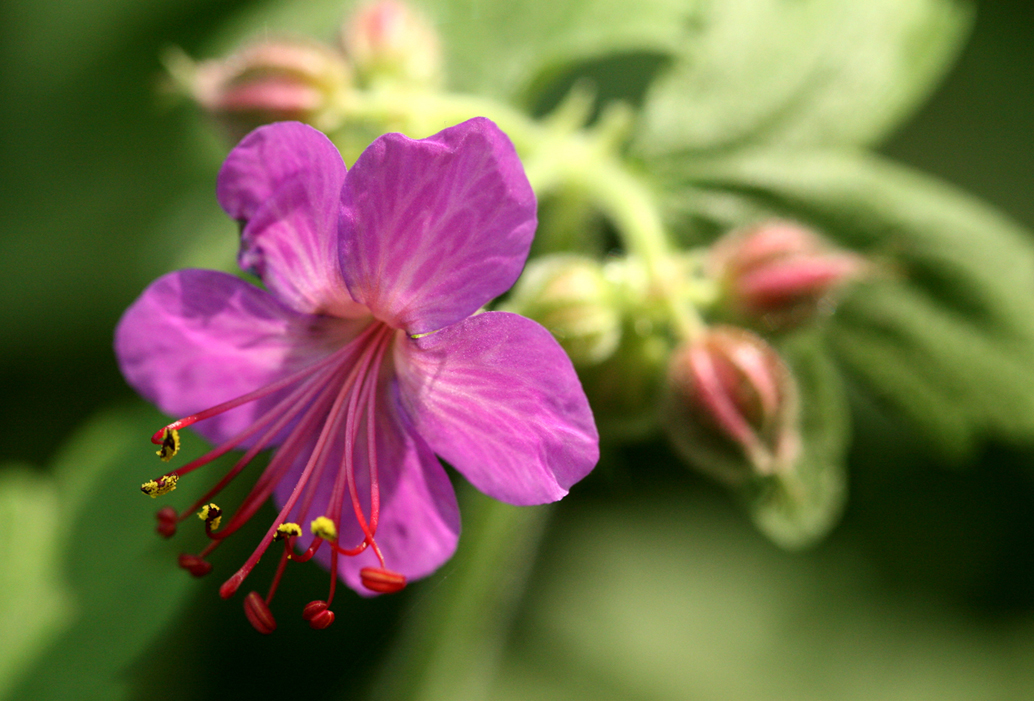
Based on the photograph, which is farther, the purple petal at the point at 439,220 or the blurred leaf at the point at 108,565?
the blurred leaf at the point at 108,565

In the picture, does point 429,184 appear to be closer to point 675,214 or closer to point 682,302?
point 682,302

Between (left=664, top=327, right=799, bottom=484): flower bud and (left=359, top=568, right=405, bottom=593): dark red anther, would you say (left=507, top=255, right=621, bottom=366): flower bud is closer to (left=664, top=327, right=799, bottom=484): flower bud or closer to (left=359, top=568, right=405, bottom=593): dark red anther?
(left=664, top=327, right=799, bottom=484): flower bud

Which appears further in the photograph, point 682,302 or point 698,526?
point 698,526

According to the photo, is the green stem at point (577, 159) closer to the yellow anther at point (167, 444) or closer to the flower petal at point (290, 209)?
the flower petal at point (290, 209)

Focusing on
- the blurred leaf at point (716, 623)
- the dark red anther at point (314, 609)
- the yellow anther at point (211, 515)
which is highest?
the yellow anther at point (211, 515)

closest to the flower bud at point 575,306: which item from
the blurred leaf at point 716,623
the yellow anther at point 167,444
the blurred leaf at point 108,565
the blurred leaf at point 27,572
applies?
the yellow anther at point 167,444

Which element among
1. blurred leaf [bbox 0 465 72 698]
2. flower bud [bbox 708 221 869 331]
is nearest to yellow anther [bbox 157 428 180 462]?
blurred leaf [bbox 0 465 72 698]

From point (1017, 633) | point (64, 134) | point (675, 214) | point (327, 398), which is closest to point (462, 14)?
point (675, 214)
